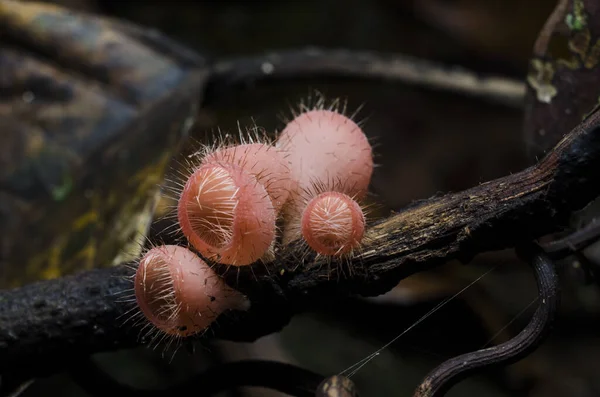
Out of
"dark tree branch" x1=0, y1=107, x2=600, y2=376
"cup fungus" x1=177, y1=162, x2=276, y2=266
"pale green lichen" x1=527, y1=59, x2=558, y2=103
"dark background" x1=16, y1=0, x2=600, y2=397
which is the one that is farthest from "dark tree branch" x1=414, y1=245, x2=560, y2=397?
"pale green lichen" x1=527, y1=59, x2=558, y2=103

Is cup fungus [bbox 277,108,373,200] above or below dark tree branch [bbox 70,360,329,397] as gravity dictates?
above

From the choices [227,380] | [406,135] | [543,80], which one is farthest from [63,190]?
[406,135]

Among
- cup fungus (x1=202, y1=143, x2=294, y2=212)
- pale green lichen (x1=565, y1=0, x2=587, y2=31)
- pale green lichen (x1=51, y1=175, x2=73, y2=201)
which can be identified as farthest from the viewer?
pale green lichen (x1=51, y1=175, x2=73, y2=201)

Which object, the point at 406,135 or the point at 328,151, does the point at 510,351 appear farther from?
the point at 406,135

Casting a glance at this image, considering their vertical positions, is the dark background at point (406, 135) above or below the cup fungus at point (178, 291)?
above

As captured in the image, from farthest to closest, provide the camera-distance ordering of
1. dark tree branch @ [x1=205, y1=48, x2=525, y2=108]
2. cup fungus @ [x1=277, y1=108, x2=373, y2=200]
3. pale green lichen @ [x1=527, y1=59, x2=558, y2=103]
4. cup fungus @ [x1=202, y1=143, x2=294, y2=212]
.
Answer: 1. dark tree branch @ [x1=205, y1=48, x2=525, y2=108]
2. pale green lichen @ [x1=527, y1=59, x2=558, y2=103]
3. cup fungus @ [x1=277, y1=108, x2=373, y2=200]
4. cup fungus @ [x1=202, y1=143, x2=294, y2=212]

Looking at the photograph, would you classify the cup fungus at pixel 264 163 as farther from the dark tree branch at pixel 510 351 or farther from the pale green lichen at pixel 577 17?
the pale green lichen at pixel 577 17

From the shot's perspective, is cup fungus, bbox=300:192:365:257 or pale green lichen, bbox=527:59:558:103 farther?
pale green lichen, bbox=527:59:558:103

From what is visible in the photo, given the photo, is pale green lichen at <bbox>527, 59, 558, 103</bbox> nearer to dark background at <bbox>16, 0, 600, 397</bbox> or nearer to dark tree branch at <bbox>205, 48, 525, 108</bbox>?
dark background at <bbox>16, 0, 600, 397</bbox>

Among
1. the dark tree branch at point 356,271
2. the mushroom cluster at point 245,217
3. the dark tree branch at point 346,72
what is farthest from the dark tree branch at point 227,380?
the dark tree branch at point 346,72
